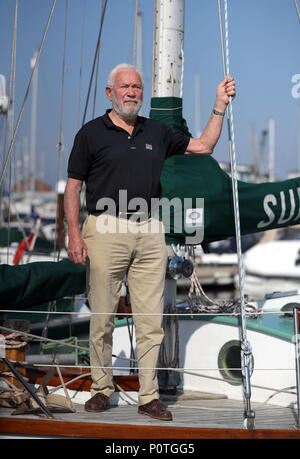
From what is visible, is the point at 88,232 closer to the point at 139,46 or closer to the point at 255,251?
the point at 139,46

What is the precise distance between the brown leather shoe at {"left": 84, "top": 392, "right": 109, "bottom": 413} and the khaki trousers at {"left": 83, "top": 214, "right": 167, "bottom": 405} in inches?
1.3

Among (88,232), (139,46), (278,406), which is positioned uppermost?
(139,46)

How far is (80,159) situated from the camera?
4.10m

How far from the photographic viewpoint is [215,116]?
4250mm

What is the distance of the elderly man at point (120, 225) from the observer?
4.07 meters

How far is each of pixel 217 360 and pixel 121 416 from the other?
47.1 inches

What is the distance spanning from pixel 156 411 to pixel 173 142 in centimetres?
157

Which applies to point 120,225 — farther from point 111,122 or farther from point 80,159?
point 111,122

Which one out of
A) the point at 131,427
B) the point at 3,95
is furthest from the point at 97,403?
the point at 3,95

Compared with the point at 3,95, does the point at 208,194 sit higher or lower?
lower

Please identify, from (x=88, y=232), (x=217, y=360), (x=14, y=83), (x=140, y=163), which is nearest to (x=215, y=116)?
(x=140, y=163)

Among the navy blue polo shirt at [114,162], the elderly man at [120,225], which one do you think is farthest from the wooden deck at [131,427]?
the navy blue polo shirt at [114,162]

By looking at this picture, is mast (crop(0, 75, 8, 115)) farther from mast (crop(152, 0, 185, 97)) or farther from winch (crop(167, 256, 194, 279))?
winch (crop(167, 256, 194, 279))

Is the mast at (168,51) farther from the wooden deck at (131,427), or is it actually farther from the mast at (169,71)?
the wooden deck at (131,427)
